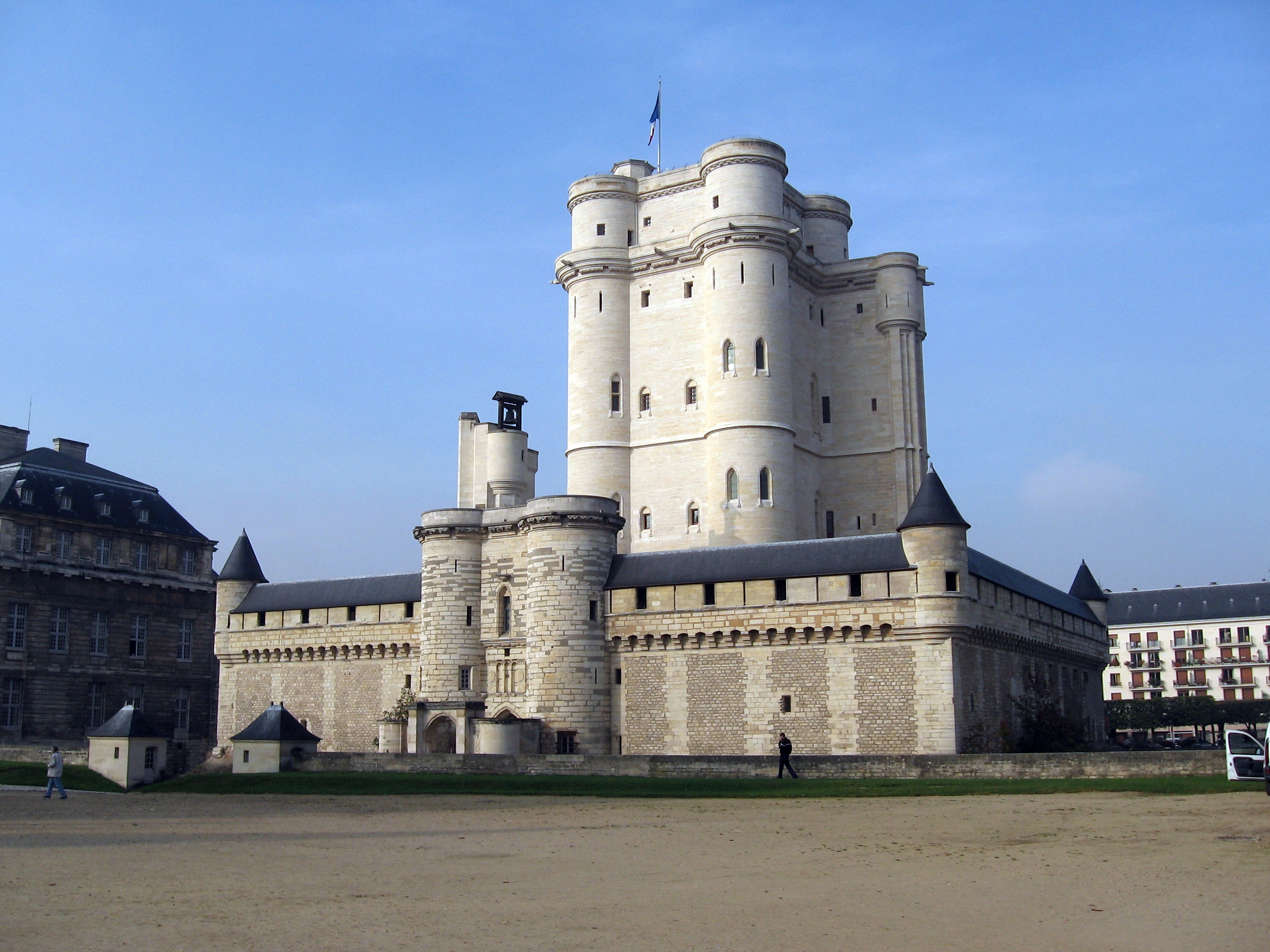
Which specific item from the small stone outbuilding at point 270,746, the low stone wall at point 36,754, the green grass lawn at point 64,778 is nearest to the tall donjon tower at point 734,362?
the small stone outbuilding at point 270,746

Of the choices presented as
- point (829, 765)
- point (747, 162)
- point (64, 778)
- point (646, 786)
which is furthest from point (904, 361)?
point (64, 778)

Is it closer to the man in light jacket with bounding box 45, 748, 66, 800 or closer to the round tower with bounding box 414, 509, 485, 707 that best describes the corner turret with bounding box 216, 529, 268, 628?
the round tower with bounding box 414, 509, 485, 707

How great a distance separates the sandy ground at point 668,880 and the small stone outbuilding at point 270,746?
1193 cm

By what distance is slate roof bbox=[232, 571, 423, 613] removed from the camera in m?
44.4

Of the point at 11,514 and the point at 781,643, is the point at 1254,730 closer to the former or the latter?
the point at 781,643

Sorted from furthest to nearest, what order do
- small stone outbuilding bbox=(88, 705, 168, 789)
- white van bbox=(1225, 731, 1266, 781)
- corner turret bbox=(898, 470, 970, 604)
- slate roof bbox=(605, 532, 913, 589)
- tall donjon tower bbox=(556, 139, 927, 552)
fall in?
1. tall donjon tower bbox=(556, 139, 927, 552)
2. small stone outbuilding bbox=(88, 705, 168, 789)
3. slate roof bbox=(605, 532, 913, 589)
4. corner turret bbox=(898, 470, 970, 604)
5. white van bbox=(1225, 731, 1266, 781)

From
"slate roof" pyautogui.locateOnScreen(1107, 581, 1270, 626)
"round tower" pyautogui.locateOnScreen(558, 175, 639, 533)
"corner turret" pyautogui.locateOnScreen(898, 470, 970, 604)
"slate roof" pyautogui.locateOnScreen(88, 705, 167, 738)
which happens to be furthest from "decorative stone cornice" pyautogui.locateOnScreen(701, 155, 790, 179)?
"slate roof" pyautogui.locateOnScreen(1107, 581, 1270, 626)

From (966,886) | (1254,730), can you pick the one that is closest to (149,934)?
(966,886)

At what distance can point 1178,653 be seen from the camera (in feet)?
285

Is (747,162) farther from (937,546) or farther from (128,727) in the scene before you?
(128,727)

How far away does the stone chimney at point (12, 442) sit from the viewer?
179ft

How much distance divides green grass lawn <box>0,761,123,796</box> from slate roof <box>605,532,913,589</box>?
15.5 meters

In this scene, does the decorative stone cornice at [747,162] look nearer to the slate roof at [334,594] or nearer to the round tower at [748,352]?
the round tower at [748,352]

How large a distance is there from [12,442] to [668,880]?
49.9 m
